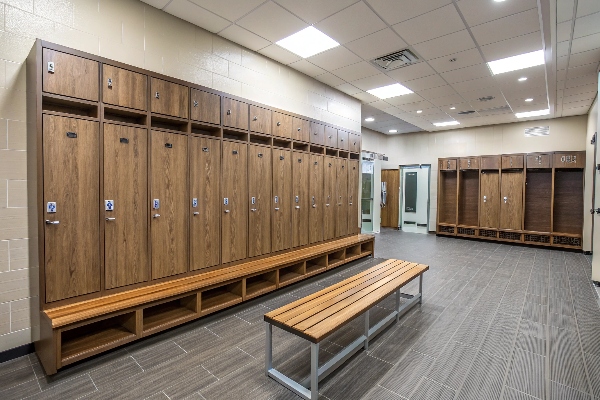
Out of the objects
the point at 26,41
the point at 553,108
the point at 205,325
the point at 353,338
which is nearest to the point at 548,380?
the point at 353,338

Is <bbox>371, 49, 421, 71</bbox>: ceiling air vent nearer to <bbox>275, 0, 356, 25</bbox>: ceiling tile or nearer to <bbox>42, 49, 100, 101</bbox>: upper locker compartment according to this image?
<bbox>275, 0, 356, 25</bbox>: ceiling tile

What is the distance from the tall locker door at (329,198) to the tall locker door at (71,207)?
11.5ft

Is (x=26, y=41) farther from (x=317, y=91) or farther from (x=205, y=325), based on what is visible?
(x=317, y=91)

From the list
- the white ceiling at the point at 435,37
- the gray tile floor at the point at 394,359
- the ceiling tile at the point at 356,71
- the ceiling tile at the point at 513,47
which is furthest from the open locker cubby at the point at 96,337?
the ceiling tile at the point at 513,47

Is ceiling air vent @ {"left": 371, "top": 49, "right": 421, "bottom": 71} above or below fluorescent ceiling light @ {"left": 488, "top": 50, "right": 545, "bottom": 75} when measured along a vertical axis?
above

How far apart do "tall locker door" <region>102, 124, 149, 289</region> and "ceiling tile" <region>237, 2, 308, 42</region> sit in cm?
175

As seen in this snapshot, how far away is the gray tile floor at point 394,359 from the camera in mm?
2025

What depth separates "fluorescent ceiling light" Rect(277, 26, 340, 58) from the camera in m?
3.68

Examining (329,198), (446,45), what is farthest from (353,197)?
(446,45)

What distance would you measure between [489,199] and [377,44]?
617 centimetres

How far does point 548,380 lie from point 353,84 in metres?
4.82

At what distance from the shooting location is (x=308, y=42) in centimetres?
392

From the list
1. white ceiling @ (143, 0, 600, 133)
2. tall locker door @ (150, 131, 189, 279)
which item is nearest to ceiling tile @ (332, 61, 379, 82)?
white ceiling @ (143, 0, 600, 133)

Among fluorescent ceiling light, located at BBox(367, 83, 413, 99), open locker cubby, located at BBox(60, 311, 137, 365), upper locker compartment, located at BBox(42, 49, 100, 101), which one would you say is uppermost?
fluorescent ceiling light, located at BBox(367, 83, 413, 99)
